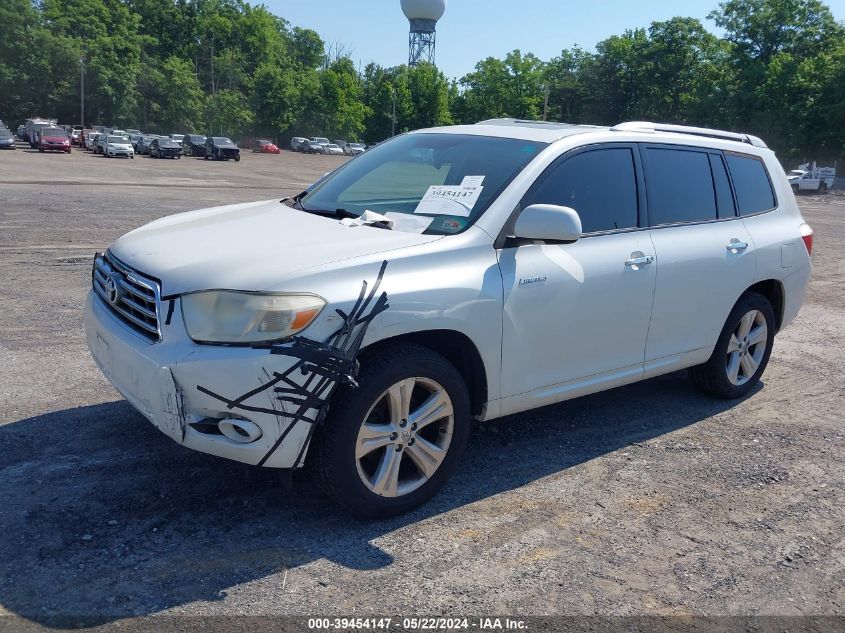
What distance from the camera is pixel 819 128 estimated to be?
→ 60.5 metres

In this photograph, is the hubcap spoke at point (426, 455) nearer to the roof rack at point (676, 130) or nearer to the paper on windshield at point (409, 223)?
the paper on windshield at point (409, 223)

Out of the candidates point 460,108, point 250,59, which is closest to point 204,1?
point 250,59

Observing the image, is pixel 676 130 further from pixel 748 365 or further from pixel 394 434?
pixel 394 434

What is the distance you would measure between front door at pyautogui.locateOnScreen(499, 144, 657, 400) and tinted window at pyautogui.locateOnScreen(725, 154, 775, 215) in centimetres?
121

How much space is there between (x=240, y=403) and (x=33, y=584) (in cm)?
104

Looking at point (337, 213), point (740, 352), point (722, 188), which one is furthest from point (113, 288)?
point (740, 352)

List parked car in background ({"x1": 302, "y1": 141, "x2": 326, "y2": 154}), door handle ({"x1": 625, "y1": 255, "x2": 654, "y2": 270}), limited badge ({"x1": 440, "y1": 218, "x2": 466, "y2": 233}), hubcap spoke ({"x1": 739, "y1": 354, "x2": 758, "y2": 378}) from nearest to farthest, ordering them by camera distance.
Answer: limited badge ({"x1": 440, "y1": 218, "x2": 466, "y2": 233}), door handle ({"x1": 625, "y1": 255, "x2": 654, "y2": 270}), hubcap spoke ({"x1": 739, "y1": 354, "x2": 758, "y2": 378}), parked car in background ({"x1": 302, "y1": 141, "x2": 326, "y2": 154})

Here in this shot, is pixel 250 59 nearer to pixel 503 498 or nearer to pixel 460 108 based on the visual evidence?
pixel 460 108

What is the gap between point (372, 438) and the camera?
3512 mm

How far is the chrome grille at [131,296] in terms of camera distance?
3482 mm

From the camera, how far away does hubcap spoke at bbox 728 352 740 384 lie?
5.53 metres

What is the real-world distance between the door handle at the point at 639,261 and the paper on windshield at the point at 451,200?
102cm

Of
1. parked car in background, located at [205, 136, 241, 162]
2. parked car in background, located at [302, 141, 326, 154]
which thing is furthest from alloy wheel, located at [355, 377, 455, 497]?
parked car in background, located at [302, 141, 326, 154]

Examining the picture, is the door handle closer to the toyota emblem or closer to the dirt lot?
the dirt lot
